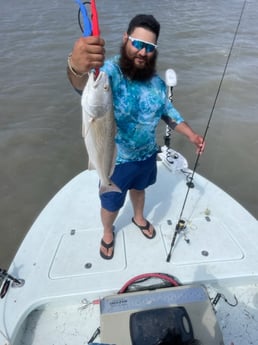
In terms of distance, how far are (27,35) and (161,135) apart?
25.0 feet

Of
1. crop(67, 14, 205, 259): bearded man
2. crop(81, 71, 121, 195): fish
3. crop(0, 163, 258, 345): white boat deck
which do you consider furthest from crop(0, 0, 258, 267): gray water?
crop(81, 71, 121, 195): fish

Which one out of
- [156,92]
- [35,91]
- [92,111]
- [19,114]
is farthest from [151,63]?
[35,91]

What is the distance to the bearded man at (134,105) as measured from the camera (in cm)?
206

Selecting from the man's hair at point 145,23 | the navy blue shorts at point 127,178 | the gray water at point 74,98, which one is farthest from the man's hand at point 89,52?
the gray water at point 74,98

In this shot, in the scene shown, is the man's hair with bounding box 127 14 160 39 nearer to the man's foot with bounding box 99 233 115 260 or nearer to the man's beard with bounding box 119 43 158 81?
the man's beard with bounding box 119 43 158 81

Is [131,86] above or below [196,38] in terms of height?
above

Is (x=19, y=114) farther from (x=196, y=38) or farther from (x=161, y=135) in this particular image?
(x=196, y=38)

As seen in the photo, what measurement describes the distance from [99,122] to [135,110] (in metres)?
0.67

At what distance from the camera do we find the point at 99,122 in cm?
164

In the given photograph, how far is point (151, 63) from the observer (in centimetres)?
220

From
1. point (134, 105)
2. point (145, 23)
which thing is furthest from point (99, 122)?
point (145, 23)

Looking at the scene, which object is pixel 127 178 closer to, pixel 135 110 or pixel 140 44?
pixel 135 110

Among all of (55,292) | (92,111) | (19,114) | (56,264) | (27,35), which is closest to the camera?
(92,111)

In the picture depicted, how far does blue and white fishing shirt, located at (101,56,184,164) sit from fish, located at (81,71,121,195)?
0.45 m
